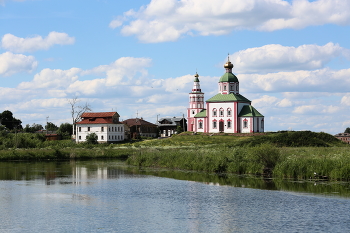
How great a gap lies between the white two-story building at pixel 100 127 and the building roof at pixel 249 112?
947 inches

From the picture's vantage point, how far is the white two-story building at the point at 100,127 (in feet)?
316

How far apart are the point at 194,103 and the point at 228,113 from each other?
13.2 meters

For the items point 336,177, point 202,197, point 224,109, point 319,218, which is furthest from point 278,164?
point 224,109

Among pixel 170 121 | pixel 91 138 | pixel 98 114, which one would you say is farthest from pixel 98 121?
pixel 170 121

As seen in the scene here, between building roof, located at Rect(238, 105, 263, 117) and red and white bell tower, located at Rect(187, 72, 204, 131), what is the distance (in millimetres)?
12653

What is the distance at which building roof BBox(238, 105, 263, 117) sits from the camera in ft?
298

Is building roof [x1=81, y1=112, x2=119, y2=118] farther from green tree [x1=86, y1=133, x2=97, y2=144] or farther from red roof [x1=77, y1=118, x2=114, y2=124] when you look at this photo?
green tree [x1=86, y1=133, x2=97, y2=144]

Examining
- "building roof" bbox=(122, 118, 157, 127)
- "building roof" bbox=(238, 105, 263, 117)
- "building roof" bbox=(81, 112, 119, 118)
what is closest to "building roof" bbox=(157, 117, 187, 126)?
"building roof" bbox=(122, 118, 157, 127)

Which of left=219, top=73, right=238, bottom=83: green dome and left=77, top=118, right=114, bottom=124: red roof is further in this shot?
left=219, top=73, right=238, bottom=83: green dome

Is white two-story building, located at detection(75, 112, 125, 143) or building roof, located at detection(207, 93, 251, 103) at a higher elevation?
building roof, located at detection(207, 93, 251, 103)

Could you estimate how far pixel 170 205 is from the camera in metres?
26.9

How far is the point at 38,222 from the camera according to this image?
2258 cm

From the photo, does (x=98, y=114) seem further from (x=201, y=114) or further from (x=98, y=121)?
(x=201, y=114)

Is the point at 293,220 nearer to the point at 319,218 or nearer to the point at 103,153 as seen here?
the point at 319,218
